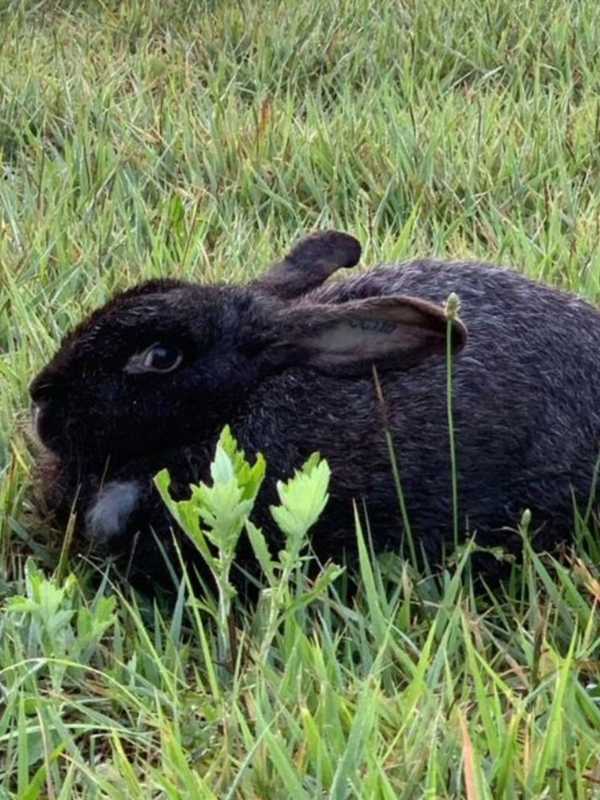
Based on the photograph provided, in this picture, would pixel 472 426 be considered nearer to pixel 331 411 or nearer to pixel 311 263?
pixel 331 411

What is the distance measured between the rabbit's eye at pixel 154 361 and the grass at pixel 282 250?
336 mm

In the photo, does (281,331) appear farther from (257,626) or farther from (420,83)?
(420,83)

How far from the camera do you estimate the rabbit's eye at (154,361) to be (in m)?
2.70

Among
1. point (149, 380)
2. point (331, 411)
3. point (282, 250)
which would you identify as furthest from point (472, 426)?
point (282, 250)

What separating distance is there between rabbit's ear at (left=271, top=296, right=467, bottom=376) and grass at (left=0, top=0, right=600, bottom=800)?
0.36 meters

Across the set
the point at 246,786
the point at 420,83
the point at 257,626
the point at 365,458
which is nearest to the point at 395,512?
the point at 365,458

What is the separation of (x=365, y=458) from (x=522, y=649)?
18.4 inches

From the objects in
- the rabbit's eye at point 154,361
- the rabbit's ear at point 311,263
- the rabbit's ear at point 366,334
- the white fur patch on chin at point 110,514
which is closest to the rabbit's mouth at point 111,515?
the white fur patch on chin at point 110,514

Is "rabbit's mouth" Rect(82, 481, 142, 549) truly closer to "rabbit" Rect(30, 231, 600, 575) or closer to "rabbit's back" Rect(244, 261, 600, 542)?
"rabbit" Rect(30, 231, 600, 575)

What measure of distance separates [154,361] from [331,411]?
349 millimetres

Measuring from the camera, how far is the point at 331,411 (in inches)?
104

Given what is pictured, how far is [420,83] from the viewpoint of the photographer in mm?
5023

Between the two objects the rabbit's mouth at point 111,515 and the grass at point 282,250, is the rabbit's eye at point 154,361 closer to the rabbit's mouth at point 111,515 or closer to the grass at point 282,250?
the rabbit's mouth at point 111,515

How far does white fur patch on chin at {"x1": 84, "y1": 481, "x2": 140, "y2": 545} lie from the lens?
261cm
